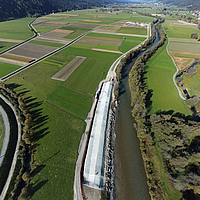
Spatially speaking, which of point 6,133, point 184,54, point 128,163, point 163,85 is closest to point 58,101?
point 6,133

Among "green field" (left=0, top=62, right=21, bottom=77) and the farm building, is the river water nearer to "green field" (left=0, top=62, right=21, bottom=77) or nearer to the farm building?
the farm building

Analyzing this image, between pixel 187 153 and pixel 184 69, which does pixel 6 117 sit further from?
pixel 184 69

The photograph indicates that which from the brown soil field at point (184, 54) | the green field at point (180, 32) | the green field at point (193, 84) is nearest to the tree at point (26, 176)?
the green field at point (193, 84)

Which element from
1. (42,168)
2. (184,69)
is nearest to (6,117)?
(42,168)

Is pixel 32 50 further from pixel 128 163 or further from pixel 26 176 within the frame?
pixel 128 163

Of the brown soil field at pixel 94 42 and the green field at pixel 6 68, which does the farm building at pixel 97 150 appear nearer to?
the green field at pixel 6 68

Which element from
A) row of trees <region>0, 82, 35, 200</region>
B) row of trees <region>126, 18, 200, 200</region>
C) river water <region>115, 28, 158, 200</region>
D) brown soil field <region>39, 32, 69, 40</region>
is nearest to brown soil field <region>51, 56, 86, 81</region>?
row of trees <region>0, 82, 35, 200</region>
